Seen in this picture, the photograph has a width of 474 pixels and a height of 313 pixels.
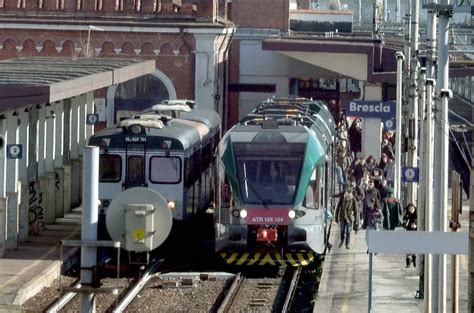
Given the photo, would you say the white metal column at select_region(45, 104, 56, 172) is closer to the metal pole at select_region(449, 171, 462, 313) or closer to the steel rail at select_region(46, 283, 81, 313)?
the steel rail at select_region(46, 283, 81, 313)

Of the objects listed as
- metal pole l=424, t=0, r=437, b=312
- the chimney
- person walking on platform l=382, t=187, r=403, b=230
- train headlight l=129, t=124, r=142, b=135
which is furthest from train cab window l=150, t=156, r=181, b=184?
A: the chimney

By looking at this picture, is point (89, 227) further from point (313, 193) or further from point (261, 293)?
point (313, 193)

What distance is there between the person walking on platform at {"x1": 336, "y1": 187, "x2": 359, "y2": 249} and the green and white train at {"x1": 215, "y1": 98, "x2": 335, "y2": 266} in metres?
2.44

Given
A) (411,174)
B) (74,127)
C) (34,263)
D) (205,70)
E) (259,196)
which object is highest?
(205,70)

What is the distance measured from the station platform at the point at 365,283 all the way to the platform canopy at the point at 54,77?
5.61 metres

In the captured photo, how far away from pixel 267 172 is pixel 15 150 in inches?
186

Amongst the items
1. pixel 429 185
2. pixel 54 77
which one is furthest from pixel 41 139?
pixel 429 185

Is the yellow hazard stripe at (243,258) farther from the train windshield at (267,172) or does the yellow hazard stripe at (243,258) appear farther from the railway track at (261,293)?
the train windshield at (267,172)


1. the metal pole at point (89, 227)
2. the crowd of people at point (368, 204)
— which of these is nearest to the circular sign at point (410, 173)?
the crowd of people at point (368, 204)

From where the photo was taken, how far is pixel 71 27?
44719 mm

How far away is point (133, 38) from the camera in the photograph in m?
44.7

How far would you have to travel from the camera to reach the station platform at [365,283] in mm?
21875

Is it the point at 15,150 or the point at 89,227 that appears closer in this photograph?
the point at 89,227

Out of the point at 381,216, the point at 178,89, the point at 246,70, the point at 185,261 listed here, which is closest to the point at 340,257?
the point at 381,216
